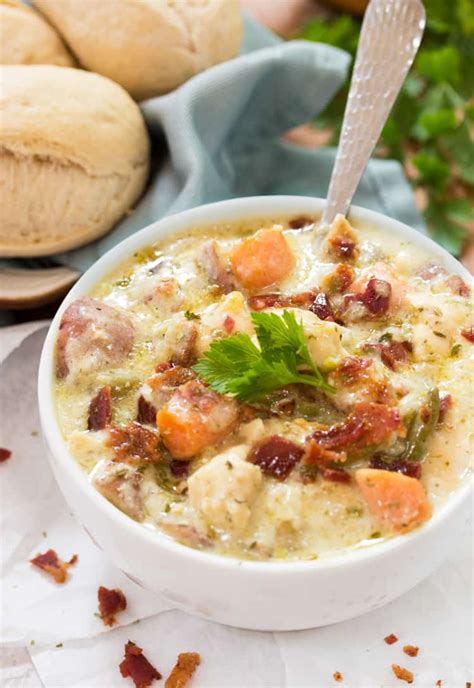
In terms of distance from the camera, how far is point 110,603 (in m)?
2.10

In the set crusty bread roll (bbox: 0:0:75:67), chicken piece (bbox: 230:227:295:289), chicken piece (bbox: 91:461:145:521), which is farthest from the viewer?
crusty bread roll (bbox: 0:0:75:67)

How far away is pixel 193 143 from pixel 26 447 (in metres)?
1.17

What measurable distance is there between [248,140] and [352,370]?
179 cm

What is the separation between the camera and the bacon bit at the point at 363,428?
1787 millimetres

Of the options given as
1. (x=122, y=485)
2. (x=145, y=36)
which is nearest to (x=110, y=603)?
(x=122, y=485)

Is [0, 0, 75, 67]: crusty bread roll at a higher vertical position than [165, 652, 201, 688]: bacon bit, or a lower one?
higher

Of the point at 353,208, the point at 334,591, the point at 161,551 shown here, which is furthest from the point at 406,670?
the point at 353,208

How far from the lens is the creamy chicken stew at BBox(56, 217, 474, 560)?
1713mm

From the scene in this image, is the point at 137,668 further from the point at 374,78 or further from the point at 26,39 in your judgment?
the point at 26,39

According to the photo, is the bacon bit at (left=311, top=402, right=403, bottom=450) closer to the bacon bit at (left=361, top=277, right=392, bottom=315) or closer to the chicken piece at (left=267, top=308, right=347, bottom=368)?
the chicken piece at (left=267, top=308, right=347, bottom=368)

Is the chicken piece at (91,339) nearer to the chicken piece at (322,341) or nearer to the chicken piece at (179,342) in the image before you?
the chicken piece at (179,342)

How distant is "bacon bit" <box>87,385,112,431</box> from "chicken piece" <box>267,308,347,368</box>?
0.46m

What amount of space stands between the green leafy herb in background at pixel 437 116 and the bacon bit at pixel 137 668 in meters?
Result: 1.90

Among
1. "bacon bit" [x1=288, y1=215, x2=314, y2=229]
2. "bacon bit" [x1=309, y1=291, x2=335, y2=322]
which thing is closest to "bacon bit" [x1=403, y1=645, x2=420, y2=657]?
"bacon bit" [x1=309, y1=291, x2=335, y2=322]
